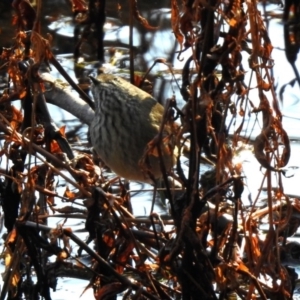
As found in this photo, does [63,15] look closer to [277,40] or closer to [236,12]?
[277,40]

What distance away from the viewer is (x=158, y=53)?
801 cm

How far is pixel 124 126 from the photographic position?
477cm

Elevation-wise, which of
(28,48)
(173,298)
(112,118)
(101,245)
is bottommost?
(173,298)

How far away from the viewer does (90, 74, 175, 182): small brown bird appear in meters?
4.67

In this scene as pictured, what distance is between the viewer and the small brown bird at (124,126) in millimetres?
4668

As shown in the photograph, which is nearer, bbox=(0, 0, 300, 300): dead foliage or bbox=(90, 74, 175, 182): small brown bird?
bbox=(0, 0, 300, 300): dead foliage

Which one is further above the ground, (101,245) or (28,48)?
(28,48)

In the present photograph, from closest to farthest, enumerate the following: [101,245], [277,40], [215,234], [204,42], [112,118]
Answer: [204,42], [215,234], [101,245], [112,118], [277,40]

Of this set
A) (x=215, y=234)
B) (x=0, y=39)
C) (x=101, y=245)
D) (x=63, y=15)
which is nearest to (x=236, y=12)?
(x=215, y=234)

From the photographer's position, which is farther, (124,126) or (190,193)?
(124,126)

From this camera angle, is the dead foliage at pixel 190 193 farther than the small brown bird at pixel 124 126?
No

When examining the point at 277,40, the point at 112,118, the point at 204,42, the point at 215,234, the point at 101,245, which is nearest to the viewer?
the point at 204,42

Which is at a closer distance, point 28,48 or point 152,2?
point 28,48

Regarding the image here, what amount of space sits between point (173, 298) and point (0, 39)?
4477 mm
